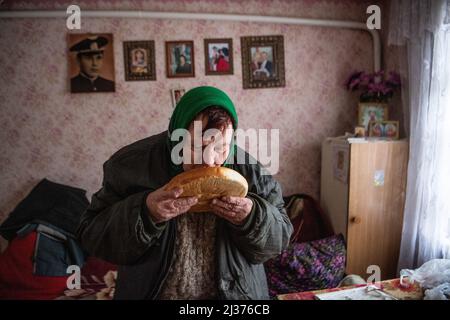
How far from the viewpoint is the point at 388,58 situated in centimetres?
188

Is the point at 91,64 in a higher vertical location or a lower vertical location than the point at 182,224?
higher

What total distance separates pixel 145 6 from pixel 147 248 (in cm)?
195

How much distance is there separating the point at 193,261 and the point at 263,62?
5.69 feet

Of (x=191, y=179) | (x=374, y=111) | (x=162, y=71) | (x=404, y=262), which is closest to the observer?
(x=191, y=179)

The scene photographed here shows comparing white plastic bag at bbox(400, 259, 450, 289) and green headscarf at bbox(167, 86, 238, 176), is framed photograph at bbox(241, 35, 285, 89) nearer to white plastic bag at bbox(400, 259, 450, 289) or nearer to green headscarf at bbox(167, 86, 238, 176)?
white plastic bag at bbox(400, 259, 450, 289)

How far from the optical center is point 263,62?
1.93m

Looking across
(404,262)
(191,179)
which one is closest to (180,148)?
(191,179)

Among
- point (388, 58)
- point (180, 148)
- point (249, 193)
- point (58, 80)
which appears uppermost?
point (388, 58)

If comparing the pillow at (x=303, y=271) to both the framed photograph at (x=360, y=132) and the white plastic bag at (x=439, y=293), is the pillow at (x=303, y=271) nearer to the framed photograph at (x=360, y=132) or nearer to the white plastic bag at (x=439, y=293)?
the white plastic bag at (x=439, y=293)

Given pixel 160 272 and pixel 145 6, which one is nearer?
pixel 160 272

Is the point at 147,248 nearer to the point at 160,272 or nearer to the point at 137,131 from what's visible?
the point at 160,272

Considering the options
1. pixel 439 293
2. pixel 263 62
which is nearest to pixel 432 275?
pixel 439 293

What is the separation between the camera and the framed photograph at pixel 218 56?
1.90 metres

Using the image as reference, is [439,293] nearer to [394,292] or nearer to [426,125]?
[394,292]
